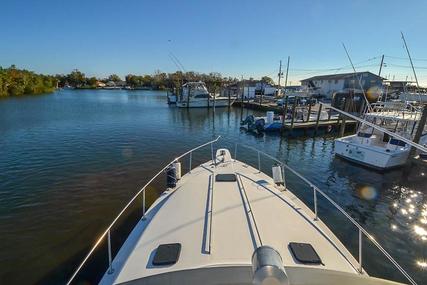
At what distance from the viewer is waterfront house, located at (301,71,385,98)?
5356cm

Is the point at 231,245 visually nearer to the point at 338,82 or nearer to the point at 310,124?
the point at 310,124

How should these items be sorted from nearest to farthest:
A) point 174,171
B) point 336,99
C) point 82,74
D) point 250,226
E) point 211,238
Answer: point 211,238 < point 250,226 < point 174,171 < point 336,99 < point 82,74

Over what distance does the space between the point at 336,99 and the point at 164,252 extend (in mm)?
38407

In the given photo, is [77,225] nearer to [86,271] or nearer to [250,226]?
[86,271]

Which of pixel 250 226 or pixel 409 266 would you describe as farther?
pixel 409 266

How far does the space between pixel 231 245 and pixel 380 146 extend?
1497 centimetres

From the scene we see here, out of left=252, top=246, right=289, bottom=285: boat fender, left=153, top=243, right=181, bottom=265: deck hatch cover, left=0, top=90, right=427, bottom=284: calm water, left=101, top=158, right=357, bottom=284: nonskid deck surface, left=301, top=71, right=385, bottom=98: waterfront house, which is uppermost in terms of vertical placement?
left=301, top=71, right=385, bottom=98: waterfront house

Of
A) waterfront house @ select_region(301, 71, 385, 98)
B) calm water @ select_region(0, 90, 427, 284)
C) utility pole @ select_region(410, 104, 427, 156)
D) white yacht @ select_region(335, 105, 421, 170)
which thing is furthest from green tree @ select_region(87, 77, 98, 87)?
utility pole @ select_region(410, 104, 427, 156)

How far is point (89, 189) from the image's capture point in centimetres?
1043

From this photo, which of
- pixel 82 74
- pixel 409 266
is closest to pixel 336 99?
pixel 409 266

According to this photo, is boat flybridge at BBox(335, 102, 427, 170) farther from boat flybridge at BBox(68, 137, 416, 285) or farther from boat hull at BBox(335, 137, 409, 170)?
boat flybridge at BBox(68, 137, 416, 285)

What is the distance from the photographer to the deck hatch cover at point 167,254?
353 centimetres

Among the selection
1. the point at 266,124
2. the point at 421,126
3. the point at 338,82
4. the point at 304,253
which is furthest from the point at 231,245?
the point at 338,82

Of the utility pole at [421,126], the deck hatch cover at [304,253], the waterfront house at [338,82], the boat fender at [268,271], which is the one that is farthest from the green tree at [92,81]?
the boat fender at [268,271]
